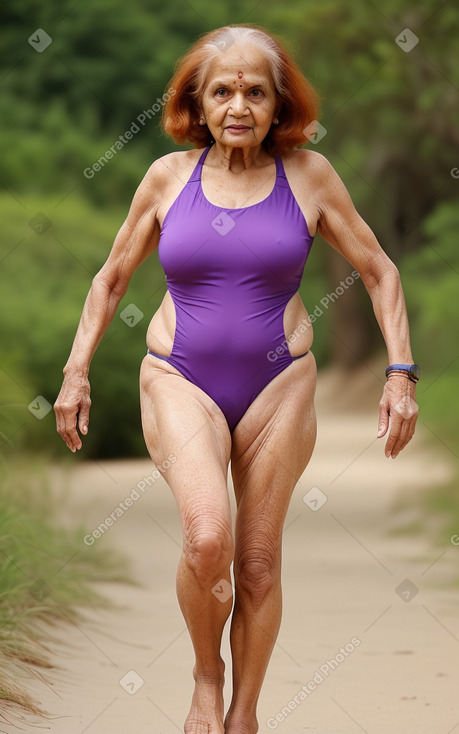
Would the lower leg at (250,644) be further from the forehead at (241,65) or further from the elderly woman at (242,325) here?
the forehead at (241,65)

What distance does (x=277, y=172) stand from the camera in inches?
158

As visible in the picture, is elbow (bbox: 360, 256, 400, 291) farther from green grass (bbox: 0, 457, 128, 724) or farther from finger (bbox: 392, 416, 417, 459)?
green grass (bbox: 0, 457, 128, 724)

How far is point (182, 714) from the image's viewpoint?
5309mm

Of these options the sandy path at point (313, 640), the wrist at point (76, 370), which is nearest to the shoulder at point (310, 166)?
the wrist at point (76, 370)

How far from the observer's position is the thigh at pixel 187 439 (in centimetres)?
364

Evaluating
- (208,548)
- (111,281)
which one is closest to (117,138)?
(111,281)

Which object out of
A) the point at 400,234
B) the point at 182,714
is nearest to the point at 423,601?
the point at 182,714

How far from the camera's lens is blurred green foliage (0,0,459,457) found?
1295 centimetres

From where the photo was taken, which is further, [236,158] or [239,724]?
[236,158]

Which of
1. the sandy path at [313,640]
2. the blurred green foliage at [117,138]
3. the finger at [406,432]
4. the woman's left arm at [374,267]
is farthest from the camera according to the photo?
the blurred green foliage at [117,138]

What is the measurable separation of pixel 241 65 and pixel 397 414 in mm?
1135

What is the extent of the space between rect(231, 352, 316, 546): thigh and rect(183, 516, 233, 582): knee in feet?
0.84

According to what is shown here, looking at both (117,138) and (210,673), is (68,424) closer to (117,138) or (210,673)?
(210,673)

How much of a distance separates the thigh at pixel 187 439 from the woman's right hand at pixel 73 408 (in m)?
0.19
